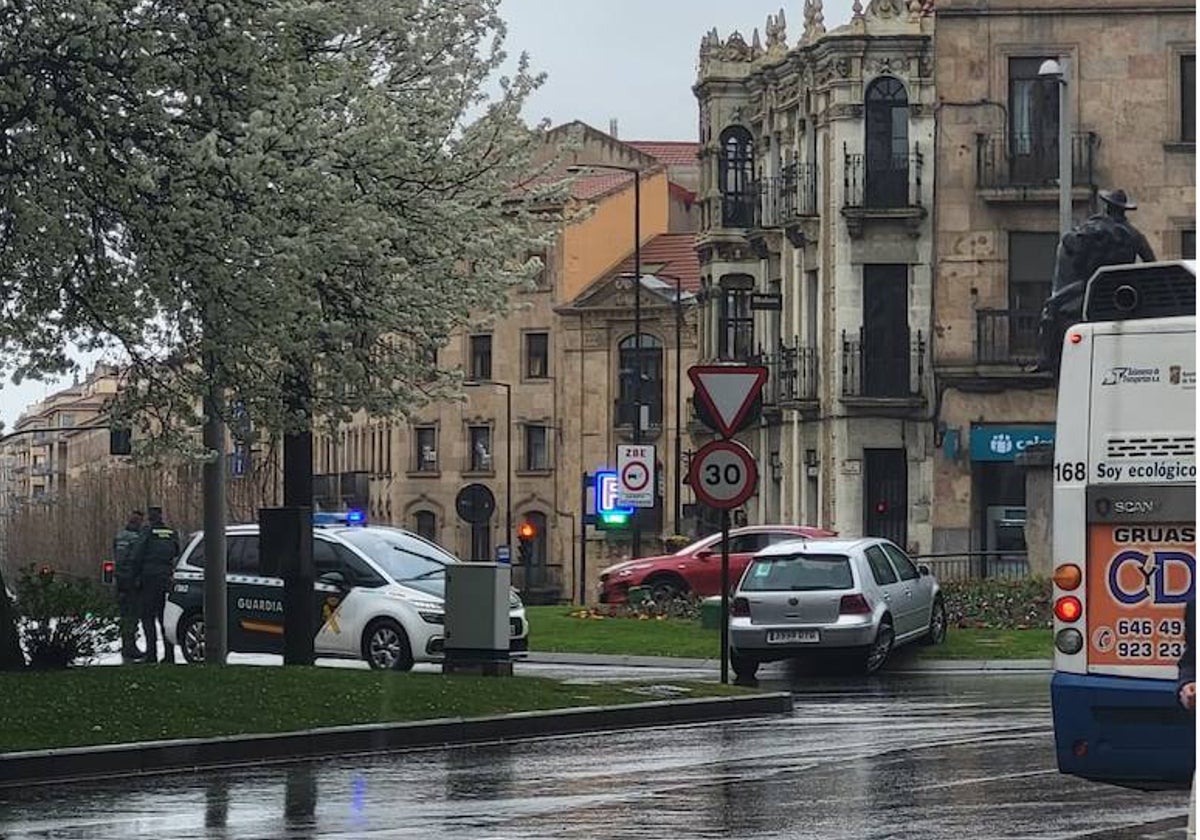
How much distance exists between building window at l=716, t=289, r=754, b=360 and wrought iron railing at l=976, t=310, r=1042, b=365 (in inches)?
404

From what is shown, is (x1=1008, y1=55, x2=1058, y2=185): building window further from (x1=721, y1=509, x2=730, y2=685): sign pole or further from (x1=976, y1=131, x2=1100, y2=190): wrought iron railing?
(x1=721, y1=509, x2=730, y2=685): sign pole

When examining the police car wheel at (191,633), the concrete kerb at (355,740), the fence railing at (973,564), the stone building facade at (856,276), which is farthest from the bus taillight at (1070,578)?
the stone building facade at (856,276)

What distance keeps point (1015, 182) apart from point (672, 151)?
2106 inches

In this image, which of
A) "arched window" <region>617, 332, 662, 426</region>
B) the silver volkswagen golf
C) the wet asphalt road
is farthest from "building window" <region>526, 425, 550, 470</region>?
the wet asphalt road

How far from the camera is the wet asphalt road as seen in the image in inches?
557

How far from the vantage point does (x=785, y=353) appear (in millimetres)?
61688

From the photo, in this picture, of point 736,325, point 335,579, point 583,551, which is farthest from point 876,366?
point 335,579

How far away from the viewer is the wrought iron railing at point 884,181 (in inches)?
2264

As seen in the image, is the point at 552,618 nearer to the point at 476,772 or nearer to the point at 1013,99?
the point at 1013,99

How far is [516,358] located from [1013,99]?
41608 mm

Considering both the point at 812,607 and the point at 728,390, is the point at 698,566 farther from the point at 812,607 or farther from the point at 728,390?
the point at 728,390

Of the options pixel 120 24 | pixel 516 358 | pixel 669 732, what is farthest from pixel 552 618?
pixel 516 358

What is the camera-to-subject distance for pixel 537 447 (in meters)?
95.6

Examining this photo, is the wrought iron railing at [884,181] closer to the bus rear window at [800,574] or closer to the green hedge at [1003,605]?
the green hedge at [1003,605]
